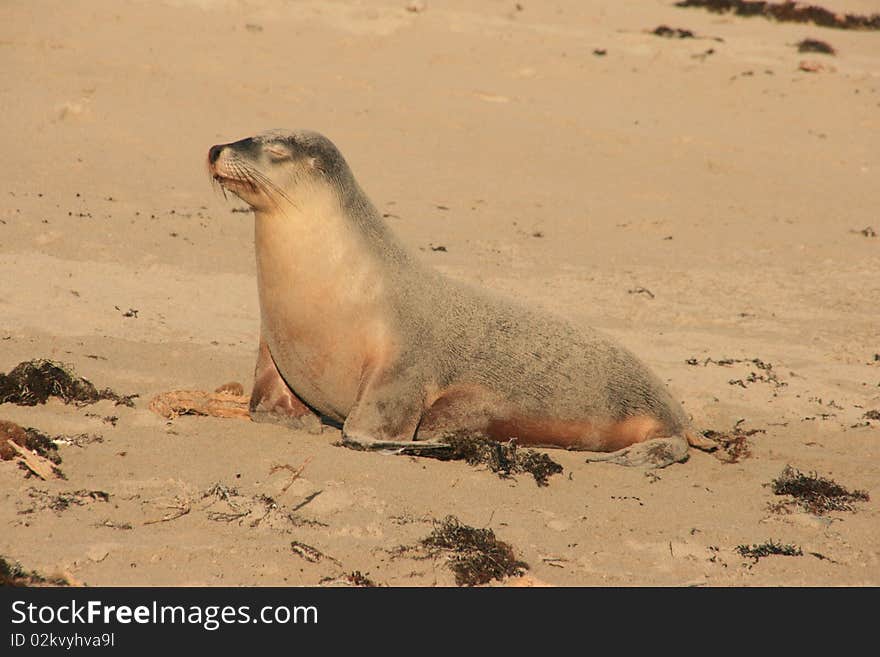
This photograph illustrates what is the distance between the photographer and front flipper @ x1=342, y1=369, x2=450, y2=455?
17.2 ft

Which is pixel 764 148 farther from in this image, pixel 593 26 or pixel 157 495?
pixel 157 495

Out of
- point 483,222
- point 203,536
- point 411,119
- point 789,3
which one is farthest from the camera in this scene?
point 789,3

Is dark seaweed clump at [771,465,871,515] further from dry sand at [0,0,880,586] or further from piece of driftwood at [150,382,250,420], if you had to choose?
piece of driftwood at [150,382,250,420]

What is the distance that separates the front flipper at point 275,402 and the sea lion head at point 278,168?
31.8 inches

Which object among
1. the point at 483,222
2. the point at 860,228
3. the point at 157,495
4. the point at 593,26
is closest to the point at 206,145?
the point at 483,222

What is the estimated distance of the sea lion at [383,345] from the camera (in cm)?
537

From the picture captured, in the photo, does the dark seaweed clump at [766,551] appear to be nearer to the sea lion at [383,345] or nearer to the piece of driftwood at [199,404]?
the sea lion at [383,345]

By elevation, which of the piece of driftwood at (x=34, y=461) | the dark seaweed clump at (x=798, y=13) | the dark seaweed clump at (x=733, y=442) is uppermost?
the dark seaweed clump at (x=798, y=13)

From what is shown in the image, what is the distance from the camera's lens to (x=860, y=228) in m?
13.1

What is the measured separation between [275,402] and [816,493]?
2673 millimetres

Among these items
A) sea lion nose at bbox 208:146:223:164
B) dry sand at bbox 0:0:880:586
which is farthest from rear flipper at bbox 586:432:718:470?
sea lion nose at bbox 208:146:223:164

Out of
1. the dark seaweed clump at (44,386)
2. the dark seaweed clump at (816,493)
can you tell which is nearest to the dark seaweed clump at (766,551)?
the dark seaweed clump at (816,493)

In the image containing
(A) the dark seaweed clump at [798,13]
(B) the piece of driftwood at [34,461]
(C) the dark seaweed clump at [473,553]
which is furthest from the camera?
(A) the dark seaweed clump at [798,13]
